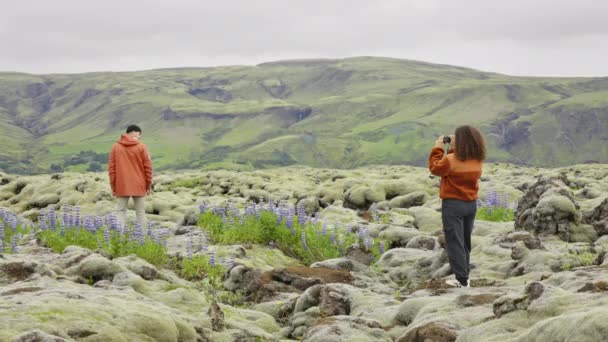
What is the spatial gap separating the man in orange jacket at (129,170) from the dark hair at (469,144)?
1199cm

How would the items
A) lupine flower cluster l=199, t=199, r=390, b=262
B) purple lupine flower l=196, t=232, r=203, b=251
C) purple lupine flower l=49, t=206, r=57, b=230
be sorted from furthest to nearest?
lupine flower cluster l=199, t=199, r=390, b=262, purple lupine flower l=196, t=232, r=203, b=251, purple lupine flower l=49, t=206, r=57, b=230

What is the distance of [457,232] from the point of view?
14789 millimetres

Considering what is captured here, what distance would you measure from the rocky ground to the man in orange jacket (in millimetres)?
2195

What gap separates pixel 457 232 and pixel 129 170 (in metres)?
12.5

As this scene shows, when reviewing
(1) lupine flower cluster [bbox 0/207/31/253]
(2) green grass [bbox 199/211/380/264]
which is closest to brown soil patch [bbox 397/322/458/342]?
(2) green grass [bbox 199/211/380/264]

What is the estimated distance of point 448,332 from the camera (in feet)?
30.4

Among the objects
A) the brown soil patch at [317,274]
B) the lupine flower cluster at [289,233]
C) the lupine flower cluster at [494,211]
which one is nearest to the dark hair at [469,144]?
the brown soil patch at [317,274]

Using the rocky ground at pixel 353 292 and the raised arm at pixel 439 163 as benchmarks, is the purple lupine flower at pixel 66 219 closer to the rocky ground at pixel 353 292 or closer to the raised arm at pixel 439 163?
the rocky ground at pixel 353 292

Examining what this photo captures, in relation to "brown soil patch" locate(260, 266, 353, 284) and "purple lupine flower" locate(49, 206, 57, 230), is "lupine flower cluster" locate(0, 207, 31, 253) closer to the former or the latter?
"purple lupine flower" locate(49, 206, 57, 230)

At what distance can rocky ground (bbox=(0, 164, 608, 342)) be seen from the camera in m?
8.43

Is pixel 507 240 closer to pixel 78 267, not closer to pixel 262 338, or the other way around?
pixel 262 338

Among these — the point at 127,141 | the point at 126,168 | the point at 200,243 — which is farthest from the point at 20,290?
the point at 127,141

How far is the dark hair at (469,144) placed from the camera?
47.5 feet

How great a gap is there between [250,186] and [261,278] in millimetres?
34307
